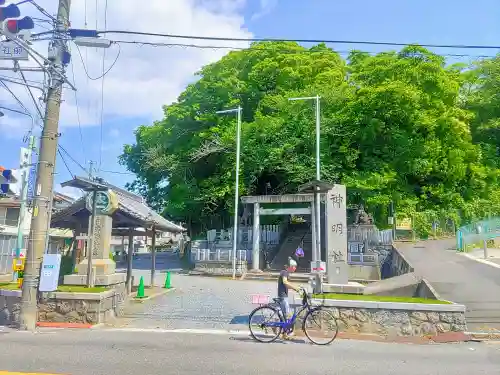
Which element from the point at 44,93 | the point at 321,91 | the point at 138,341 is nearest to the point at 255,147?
the point at 321,91

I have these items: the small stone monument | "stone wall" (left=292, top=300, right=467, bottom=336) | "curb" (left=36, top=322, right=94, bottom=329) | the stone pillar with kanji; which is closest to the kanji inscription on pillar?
the stone pillar with kanji

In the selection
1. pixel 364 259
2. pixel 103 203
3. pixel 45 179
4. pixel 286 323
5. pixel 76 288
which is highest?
pixel 45 179

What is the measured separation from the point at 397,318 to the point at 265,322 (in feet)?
11.1

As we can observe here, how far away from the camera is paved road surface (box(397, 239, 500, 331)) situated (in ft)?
35.6

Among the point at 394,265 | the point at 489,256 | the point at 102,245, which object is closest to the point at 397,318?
the point at 102,245

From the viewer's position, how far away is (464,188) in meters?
34.5

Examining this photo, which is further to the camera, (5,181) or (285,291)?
(5,181)

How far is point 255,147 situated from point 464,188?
61.0 feet

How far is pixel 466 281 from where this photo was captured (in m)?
14.6

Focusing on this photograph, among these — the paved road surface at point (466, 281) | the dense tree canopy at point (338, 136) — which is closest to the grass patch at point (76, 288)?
the paved road surface at point (466, 281)

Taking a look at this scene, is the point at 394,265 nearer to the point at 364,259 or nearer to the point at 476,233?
the point at 364,259

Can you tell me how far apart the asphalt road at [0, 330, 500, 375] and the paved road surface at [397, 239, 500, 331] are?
210 centimetres

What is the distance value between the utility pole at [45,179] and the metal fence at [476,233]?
73.5 feet

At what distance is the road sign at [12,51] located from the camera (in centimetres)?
982
